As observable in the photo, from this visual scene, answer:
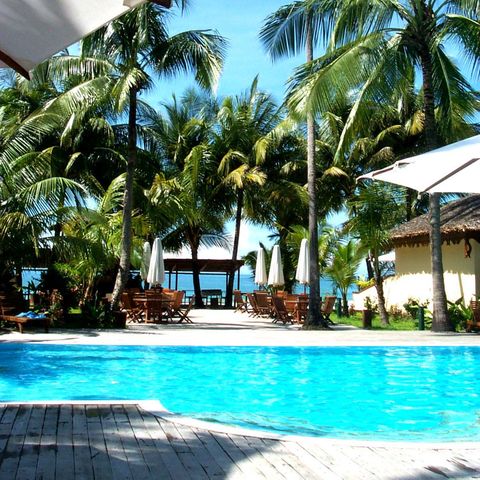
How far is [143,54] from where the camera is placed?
1540cm

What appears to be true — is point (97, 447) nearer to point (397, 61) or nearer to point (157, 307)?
point (397, 61)

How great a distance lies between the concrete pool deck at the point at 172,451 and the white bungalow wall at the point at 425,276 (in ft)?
41.7

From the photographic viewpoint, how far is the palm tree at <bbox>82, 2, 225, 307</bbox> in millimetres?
14812

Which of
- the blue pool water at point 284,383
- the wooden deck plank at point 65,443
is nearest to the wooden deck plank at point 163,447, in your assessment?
the wooden deck plank at point 65,443

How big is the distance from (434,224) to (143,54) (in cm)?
779

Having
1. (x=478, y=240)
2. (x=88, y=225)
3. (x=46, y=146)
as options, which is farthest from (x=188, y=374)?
(x=46, y=146)

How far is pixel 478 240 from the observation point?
1631cm

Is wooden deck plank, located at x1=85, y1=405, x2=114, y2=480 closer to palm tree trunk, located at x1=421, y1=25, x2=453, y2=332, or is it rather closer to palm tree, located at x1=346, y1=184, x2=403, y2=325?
palm tree trunk, located at x1=421, y1=25, x2=453, y2=332

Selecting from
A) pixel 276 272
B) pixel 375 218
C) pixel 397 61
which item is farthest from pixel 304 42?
pixel 276 272

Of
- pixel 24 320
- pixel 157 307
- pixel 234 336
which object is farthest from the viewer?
pixel 157 307

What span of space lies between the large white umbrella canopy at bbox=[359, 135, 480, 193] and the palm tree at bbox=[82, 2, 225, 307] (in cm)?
1054

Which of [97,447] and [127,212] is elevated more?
[127,212]

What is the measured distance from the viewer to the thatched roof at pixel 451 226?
16.1 metres

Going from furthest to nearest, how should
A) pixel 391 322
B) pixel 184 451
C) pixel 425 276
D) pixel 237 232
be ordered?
pixel 237 232
pixel 425 276
pixel 391 322
pixel 184 451
